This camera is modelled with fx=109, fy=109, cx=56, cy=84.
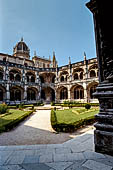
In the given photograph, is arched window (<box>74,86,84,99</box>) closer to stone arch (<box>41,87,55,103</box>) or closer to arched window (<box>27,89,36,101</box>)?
stone arch (<box>41,87,55,103</box>)

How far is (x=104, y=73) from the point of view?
10.3ft

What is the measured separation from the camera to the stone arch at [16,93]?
91.2ft

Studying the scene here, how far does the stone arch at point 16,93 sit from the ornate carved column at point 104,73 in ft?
90.3

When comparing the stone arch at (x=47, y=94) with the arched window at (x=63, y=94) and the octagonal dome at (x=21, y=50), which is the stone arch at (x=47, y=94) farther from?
the octagonal dome at (x=21, y=50)

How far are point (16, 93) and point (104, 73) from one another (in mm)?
27988

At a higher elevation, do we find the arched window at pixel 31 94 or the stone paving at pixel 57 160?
the arched window at pixel 31 94

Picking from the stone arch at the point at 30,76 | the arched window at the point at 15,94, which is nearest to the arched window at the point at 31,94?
the arched window at the point at 15,94

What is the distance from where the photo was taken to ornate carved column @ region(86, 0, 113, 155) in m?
2.79

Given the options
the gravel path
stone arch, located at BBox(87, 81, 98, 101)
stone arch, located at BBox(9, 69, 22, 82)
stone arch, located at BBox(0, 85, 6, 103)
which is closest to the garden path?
the gravel path

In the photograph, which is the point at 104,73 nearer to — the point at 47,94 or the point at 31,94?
the point at 31,94

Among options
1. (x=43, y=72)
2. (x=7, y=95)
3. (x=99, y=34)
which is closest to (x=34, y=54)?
(x=43, y=72)

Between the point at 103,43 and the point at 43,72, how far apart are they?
99.2 ft

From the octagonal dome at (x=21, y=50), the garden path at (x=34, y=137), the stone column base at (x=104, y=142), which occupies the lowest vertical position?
the garden path at (x=34, y=137)

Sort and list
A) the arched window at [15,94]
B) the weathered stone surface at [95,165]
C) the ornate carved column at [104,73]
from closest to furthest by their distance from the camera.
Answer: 1. the weathered stone surface at [95,165]
2. the ornate carved column at [104,73]
3. the arched window at [15,94]
